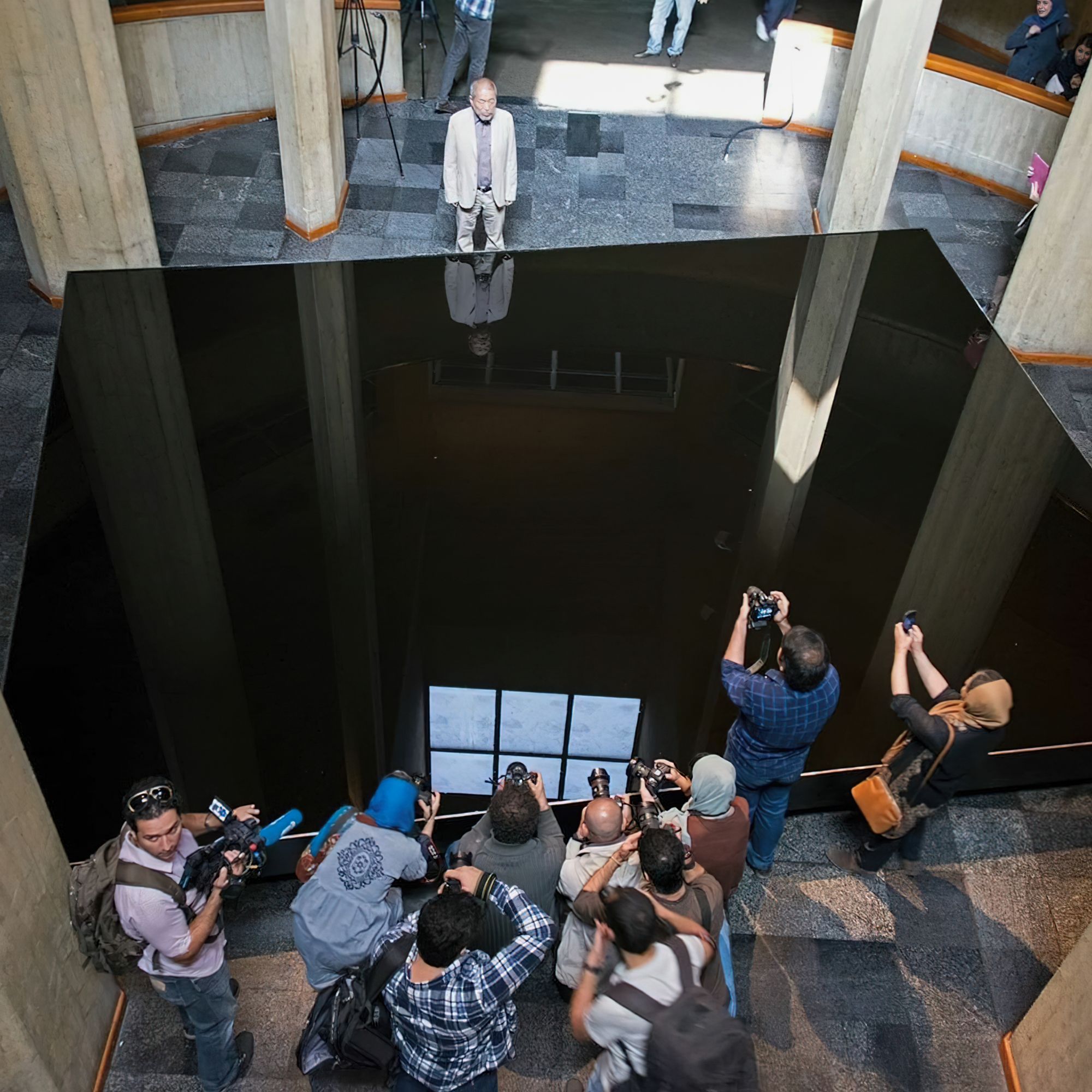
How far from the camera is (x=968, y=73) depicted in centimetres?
1055

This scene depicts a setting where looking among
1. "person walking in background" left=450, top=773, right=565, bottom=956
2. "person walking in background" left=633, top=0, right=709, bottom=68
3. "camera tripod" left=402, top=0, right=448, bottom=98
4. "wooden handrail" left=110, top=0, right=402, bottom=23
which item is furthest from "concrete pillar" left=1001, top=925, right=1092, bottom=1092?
"person walking in background" left=633, top=0, right=709, bottom=68

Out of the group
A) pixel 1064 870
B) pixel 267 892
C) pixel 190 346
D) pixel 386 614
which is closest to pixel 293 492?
pixel 386 614

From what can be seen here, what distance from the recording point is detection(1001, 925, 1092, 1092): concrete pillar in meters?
3.90

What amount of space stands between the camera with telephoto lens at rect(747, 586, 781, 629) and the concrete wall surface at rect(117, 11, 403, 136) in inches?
308

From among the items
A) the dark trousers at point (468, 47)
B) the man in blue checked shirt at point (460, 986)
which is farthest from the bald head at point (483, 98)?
the man in blue checked shirt at point (460, 986)

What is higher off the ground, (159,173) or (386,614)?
(159,173)

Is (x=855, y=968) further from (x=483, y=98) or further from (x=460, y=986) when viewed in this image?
(x=483, y=98)

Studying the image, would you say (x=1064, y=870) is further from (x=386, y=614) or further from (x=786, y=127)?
(x=786, y=127)

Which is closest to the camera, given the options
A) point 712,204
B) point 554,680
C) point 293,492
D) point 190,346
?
point 554,680

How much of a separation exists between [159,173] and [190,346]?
110 inches

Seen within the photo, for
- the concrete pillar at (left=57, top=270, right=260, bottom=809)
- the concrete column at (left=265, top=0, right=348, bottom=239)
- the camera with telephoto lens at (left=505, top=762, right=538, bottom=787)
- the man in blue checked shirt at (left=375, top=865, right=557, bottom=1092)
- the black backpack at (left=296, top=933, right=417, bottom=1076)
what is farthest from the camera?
the concrete column at (left=265, top=0, right=348, bottom=239)

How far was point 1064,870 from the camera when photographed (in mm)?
5262

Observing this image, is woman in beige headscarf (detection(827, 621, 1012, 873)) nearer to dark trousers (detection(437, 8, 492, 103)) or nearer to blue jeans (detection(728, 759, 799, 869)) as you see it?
blue jeans (detection(728, 759, 799, 869))

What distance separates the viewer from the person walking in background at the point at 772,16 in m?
13.3
